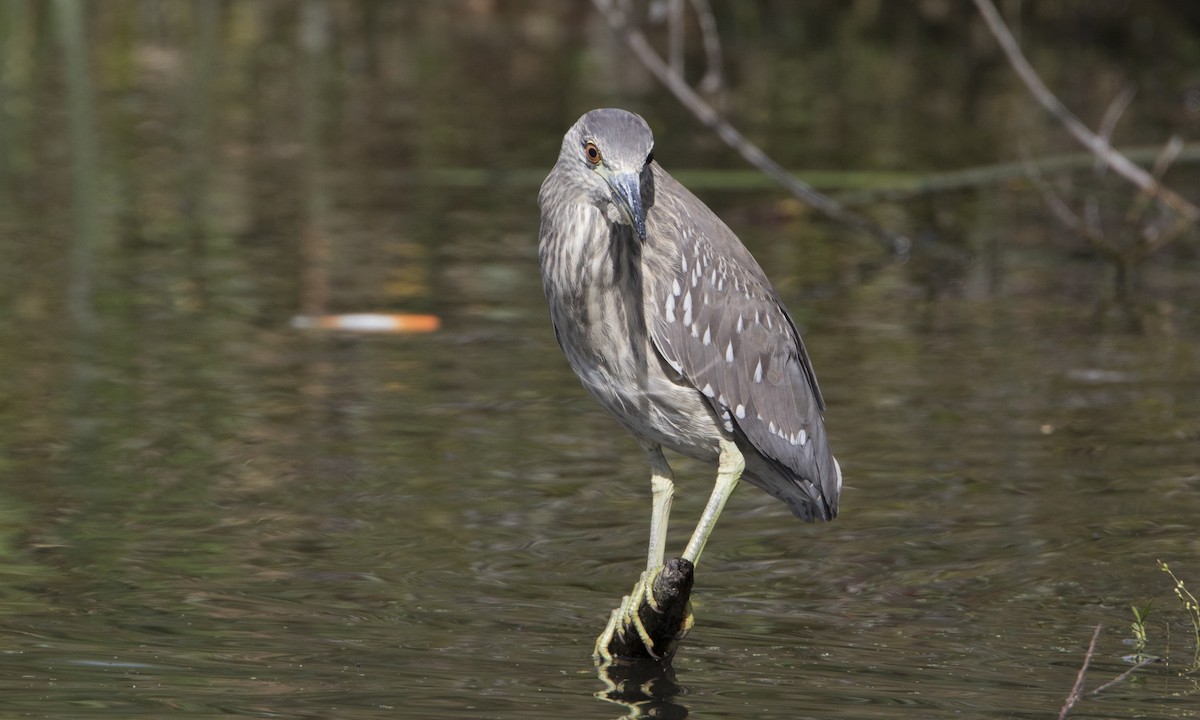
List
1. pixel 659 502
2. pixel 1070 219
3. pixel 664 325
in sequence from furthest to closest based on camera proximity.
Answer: pixel 1070 219 < pixel 659 502 < pixel 664 325

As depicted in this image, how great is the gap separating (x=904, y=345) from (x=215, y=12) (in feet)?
48.0

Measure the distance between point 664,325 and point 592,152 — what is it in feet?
1.79

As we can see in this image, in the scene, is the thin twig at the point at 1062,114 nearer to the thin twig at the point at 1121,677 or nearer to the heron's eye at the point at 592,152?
the heron's eye at the point at 592,152

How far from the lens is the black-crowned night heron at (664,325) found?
16.4 feet

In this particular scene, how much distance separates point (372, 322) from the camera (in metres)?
9.35

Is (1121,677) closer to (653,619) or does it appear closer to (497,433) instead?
(653,619)

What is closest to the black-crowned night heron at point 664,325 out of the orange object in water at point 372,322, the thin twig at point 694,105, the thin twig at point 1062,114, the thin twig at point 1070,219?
the thin twig at point 694,105

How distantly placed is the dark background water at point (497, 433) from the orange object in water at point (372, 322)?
0.14 m

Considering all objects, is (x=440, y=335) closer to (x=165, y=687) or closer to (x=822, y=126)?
(x=165, y=687)

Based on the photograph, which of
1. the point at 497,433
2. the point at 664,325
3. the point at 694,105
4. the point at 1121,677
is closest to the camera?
the point at 1121,677

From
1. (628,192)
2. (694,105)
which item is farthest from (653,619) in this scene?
(694,105)

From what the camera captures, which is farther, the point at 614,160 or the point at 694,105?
the point at 694,105

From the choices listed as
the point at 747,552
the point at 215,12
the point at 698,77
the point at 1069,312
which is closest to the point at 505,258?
the point at 1069,312

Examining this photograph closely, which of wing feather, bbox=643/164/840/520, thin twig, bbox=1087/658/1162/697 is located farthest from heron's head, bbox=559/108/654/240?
thin twig, bbox=1087/658/1162/697
